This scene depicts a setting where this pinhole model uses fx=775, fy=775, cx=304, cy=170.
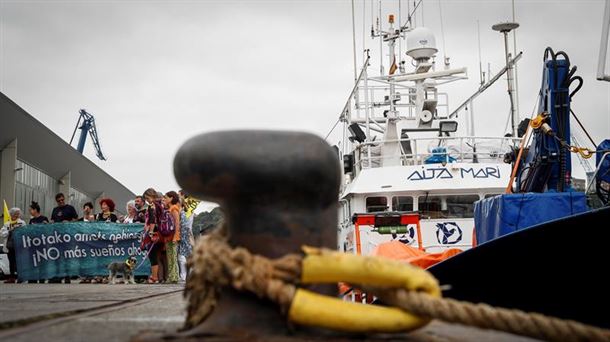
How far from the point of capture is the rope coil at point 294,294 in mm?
1906

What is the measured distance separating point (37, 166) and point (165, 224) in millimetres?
18758

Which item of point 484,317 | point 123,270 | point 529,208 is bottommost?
point 123,270

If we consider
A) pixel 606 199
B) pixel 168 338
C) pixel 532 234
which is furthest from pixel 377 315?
pixel 606 199

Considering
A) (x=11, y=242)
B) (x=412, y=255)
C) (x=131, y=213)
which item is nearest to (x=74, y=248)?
(x=11, y=242)

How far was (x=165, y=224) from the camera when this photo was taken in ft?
39.8

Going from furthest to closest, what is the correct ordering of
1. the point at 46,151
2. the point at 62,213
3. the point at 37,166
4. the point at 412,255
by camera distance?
the point at 46,151
the point at 37,166
the point at 62,213
the point at 412,255

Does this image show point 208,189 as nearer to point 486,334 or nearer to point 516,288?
point 486,334

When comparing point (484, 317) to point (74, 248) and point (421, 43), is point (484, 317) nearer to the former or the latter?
point (74, 248)

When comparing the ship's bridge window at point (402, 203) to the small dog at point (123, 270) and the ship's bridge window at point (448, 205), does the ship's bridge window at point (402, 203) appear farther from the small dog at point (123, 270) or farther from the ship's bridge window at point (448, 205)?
the small dog at point (123, 270)

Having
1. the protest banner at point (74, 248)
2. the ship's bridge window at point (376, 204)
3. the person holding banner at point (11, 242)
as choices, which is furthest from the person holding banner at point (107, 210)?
the ship's bridge window at point (376, 204)

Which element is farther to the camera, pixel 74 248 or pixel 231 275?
pixel 74 248

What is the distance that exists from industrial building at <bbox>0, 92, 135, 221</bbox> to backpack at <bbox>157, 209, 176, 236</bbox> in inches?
427

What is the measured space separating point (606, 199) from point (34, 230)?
10.6m

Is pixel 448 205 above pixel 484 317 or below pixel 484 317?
above
